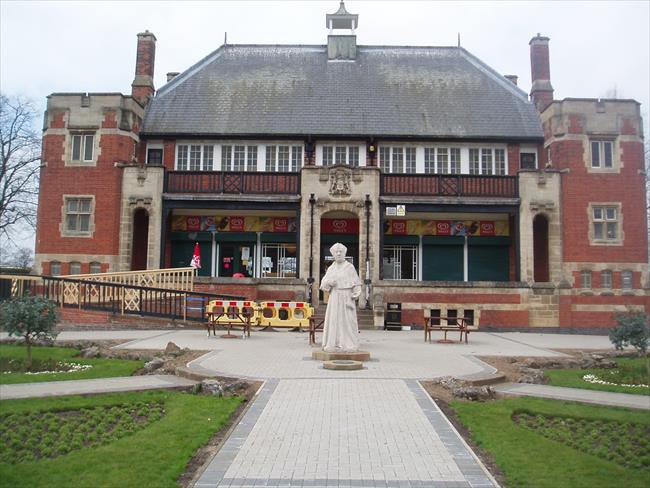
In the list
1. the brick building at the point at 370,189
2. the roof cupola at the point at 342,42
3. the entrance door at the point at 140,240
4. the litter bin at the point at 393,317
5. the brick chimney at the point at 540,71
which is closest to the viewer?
the litter bin at the point at 393,317

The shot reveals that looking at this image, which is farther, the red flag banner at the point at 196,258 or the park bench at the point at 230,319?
the red flag banner at the point at 196,258

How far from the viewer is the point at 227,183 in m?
25.8

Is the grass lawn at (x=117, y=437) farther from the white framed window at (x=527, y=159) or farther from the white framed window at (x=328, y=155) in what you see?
the white framed window at (x=527, y=159)

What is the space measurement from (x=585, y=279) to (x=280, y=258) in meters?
14.0

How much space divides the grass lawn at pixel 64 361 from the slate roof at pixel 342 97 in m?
15.7

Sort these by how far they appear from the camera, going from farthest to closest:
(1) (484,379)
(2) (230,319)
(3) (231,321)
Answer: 1. (2) (230,319)
2. (3) (231,321)
3. (1) (484,379)

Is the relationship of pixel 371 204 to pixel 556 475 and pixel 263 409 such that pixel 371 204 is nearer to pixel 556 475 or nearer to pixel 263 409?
pixel 263 409

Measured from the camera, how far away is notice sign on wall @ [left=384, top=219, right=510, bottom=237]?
90.8 ft

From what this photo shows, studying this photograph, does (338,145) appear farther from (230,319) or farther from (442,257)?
(230,319)

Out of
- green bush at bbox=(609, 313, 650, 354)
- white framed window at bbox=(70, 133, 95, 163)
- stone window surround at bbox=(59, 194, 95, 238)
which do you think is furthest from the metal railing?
green bush at bbox=(609, 313, 650, 354)

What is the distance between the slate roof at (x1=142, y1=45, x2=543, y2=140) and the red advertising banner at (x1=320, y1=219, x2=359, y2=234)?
422cm

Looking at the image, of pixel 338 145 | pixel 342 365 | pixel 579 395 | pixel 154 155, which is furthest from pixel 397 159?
pixel 579 395

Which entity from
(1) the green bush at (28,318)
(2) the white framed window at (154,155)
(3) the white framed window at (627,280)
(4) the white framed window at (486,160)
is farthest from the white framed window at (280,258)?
(1) the green bush at (28,318)

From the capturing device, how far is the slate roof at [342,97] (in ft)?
90.2
